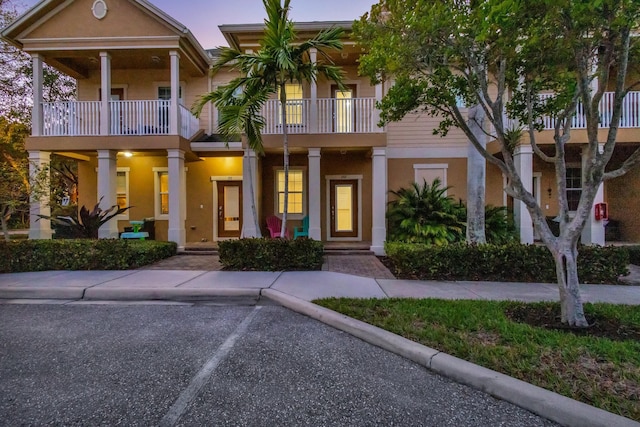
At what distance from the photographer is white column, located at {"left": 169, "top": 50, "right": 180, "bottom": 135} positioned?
10.2 m

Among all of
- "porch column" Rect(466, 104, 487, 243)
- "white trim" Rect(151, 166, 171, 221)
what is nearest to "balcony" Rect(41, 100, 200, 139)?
"white trim" Rect(151, 166, 171, 221)

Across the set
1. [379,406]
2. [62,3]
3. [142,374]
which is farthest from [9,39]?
[379,406]

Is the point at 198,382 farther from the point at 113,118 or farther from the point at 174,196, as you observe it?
the point at 113,118

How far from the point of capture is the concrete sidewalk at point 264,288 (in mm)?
5539

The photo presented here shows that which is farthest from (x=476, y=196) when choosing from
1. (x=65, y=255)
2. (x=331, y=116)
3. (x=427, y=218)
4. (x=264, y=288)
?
(x=65, y=255)

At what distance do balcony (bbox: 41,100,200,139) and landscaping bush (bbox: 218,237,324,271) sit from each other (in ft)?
17.1

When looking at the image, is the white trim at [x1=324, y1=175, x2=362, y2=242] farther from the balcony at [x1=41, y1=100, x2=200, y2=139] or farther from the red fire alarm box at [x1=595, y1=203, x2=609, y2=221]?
the red fire alarm box at [x1=595, y1=203, x2=609, y2=221]

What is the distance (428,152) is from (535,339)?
28.9 feet

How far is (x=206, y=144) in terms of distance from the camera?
440 inches

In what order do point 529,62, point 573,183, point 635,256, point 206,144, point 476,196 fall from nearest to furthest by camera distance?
point 529,62, point 476,196, point 635,256, point 206,144, point 573,183

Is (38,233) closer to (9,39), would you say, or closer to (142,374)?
(9,39)

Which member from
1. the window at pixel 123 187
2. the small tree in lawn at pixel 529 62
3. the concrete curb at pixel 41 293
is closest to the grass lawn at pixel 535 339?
the small tree in lawn at pixel 529 62

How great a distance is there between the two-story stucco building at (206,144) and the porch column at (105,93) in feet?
0.11

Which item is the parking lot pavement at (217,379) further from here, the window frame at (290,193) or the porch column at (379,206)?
the window frame at (290,193)
